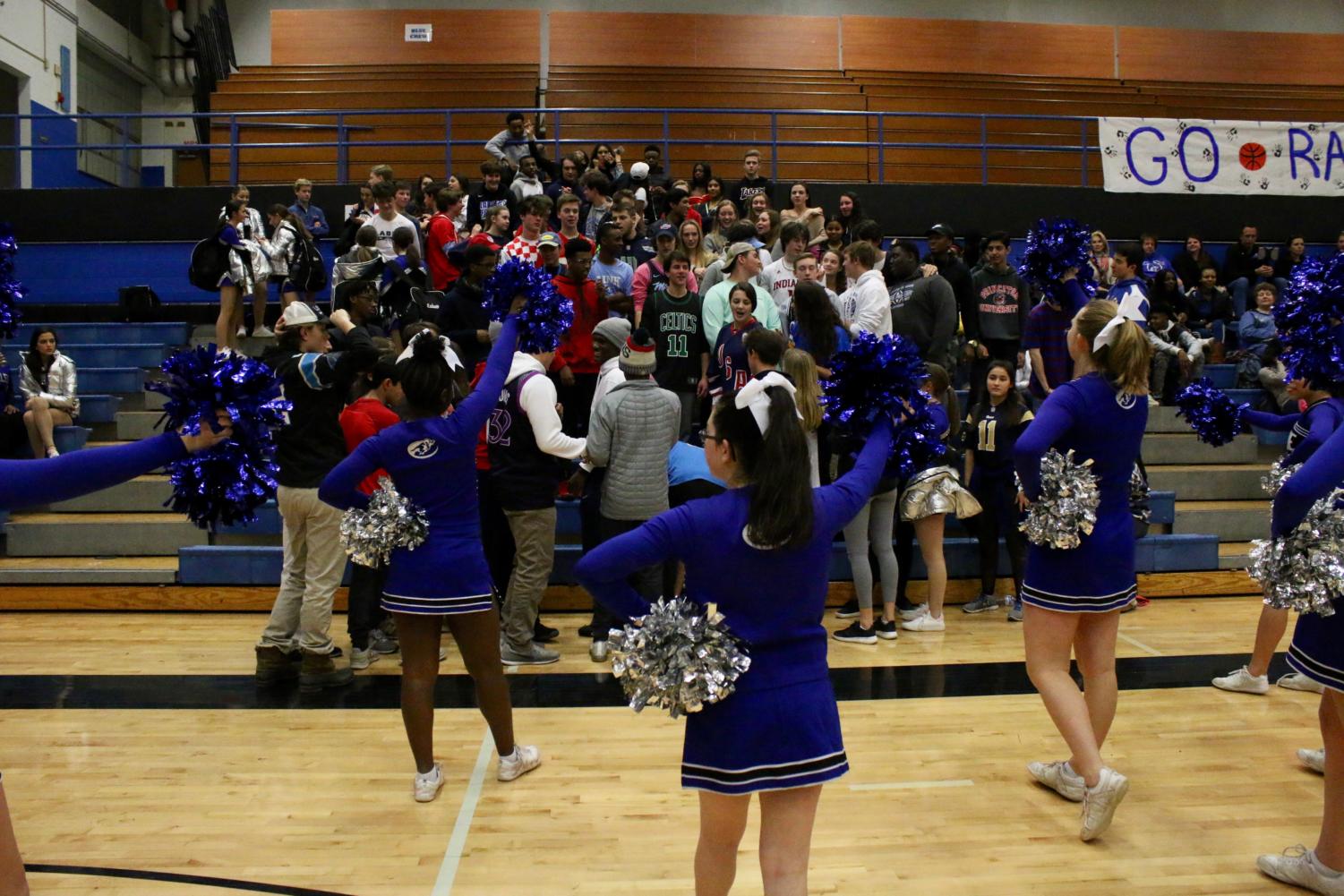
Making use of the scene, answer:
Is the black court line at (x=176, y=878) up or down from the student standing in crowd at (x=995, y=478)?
down

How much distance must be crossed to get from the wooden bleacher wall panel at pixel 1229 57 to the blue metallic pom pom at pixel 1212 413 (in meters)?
13.9

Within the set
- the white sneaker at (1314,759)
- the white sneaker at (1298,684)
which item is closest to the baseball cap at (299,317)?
the white sneaker at (1314,759)

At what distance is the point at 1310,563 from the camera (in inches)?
112

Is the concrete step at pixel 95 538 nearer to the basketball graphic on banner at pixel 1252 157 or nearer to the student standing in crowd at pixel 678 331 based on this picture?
the student standing in crowd at pixel 678 331

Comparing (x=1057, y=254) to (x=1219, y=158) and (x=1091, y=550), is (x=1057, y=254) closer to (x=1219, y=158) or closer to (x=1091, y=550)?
(x=1091, y=550)

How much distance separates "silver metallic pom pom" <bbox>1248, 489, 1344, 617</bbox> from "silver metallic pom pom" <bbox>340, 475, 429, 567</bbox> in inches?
95.2

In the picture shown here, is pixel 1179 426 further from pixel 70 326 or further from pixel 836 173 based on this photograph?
pixel 70 326

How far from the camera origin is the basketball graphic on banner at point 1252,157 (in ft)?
37.2

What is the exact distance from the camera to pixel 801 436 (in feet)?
7.24

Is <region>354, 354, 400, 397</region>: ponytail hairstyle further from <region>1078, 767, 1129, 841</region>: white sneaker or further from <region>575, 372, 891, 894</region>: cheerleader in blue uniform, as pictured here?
<region>1078, 767, 1129, 841</region>: white sneaker

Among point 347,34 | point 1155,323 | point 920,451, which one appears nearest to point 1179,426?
point 1155,323

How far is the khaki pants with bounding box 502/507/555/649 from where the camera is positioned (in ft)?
17.0

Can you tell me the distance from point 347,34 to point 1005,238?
11091 mm

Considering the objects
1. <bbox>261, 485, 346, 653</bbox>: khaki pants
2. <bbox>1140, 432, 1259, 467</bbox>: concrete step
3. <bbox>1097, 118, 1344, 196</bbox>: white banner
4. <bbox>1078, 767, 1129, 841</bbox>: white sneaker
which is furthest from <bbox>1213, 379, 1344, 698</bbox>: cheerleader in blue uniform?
<bbox>1097, 118, 1344, 196</bbox>: white banner
